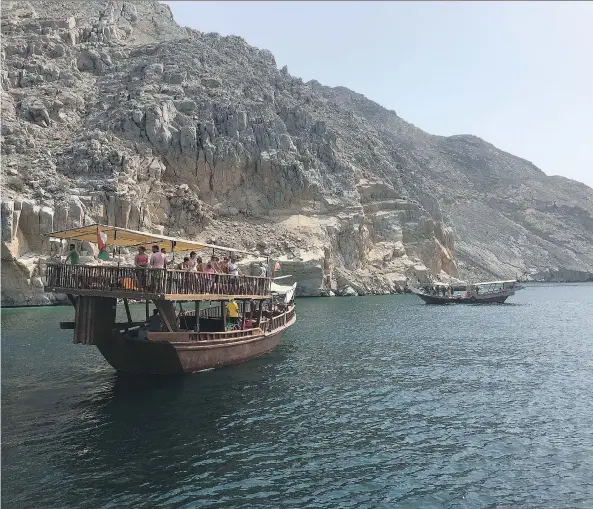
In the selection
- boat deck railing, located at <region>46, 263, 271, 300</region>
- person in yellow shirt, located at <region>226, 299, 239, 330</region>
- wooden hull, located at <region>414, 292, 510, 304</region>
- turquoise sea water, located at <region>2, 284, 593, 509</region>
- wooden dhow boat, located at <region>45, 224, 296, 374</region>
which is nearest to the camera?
turquoise sea water, located at <region>2, 284, 593, 509</region>

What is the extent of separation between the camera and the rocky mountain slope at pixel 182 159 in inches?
2662

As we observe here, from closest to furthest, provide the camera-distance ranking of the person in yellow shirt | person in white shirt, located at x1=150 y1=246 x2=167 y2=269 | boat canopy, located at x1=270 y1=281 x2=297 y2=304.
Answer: person in white shirt, located at x1=150 y1=246 x2=167 y2=269, the person in yellow shirt, boat canopy, located at x1=270 y1=281 x2=297 y2=304

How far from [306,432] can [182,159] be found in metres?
74.4

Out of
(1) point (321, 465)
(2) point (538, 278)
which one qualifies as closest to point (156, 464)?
(1) point (321, 465)

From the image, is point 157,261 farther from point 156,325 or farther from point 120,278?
point 156,325

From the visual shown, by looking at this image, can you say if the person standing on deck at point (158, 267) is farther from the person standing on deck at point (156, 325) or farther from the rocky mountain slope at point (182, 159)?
the rocky mountain slope at point (182, 159)

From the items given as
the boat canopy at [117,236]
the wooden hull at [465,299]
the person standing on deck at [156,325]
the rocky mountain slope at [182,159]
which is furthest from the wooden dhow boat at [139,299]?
Answer: the wooden hull at [465,299]

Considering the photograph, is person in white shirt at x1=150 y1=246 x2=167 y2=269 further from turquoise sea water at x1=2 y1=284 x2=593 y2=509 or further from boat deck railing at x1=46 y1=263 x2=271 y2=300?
turquoise sea water at x1=2 y1=284 x2=593 y2=509

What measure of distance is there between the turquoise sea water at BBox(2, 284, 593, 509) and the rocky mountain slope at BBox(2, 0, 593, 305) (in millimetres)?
45153

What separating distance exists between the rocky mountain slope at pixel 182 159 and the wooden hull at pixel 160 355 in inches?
1782

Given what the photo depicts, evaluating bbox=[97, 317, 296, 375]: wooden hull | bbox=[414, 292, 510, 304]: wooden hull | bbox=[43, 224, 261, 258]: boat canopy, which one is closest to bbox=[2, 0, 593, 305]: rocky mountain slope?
bbox=[414, 292, 510, 304]: wooden hull

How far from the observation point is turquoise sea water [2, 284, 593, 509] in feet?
34.1

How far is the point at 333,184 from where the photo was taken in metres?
94.5

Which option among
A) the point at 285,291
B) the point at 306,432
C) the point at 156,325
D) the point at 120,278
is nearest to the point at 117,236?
the point at 120,278
